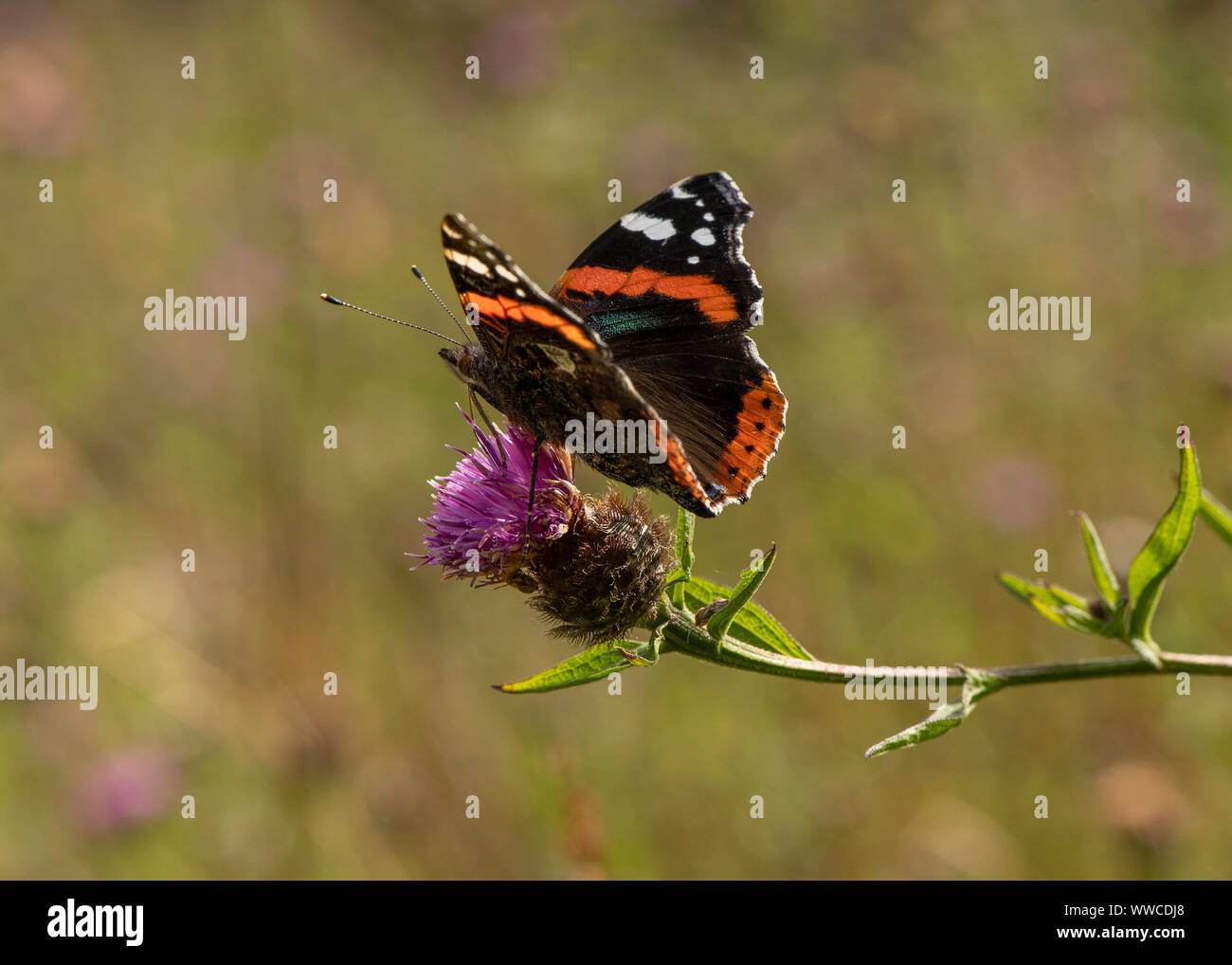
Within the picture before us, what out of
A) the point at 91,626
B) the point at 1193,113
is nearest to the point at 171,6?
the point at 91,626

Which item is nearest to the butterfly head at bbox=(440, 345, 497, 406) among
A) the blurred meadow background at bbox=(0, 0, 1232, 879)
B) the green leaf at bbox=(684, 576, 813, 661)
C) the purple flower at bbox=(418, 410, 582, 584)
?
the purple flower at bbox=(418, 410, 582, 584)

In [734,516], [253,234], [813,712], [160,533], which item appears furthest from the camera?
[253,234]

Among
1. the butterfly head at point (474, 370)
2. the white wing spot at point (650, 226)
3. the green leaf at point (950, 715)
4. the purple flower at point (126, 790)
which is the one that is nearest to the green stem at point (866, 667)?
the green leaf at point (950, 715)

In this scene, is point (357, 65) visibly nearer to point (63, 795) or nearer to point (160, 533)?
point (160, 533)

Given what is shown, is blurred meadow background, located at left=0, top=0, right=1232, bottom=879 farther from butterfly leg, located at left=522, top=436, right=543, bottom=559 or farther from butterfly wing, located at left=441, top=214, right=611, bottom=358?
butterfly wing, located at left=441, top=214, right=611, bottom=358

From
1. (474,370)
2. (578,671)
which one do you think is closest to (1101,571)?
(578,671)

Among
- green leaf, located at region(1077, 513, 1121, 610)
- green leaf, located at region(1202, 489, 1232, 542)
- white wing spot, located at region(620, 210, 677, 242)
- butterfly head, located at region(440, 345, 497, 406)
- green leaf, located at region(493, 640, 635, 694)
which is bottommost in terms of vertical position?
green leaf, located at region(493, 640, 635, 694)

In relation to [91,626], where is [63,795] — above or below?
below

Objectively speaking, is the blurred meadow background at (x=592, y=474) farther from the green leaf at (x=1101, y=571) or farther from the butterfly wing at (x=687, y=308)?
the green leaf at (x=1101, y=571)
